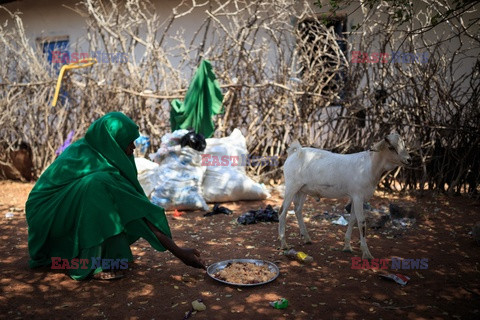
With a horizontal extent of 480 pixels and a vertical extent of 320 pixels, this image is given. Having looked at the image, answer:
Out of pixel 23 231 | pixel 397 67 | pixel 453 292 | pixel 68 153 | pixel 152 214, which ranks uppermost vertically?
pixel 397 67

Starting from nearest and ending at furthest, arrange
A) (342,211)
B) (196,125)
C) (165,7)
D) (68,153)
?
(68,153), (342,211), (196,125), (165,7)

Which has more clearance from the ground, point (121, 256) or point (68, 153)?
point (68, 153)

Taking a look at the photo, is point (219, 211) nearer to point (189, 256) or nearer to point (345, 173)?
point (345, 173)

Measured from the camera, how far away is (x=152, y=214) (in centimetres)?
301

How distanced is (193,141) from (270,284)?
2.97 metres

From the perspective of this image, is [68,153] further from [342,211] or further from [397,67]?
[397,67]

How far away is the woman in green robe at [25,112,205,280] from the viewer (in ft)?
9.69

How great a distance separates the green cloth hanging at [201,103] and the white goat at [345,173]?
8.20 ft

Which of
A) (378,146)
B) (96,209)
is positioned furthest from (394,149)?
(96,209)

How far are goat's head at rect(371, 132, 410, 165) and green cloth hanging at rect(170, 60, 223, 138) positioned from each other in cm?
326

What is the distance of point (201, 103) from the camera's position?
6090 millimetres

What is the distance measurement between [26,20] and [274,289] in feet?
35.6

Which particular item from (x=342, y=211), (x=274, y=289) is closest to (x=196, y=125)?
(x=342, y=211)

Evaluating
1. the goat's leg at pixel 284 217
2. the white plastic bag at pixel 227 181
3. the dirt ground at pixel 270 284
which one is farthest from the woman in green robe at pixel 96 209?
the white plastic bag at pixel 227 181
